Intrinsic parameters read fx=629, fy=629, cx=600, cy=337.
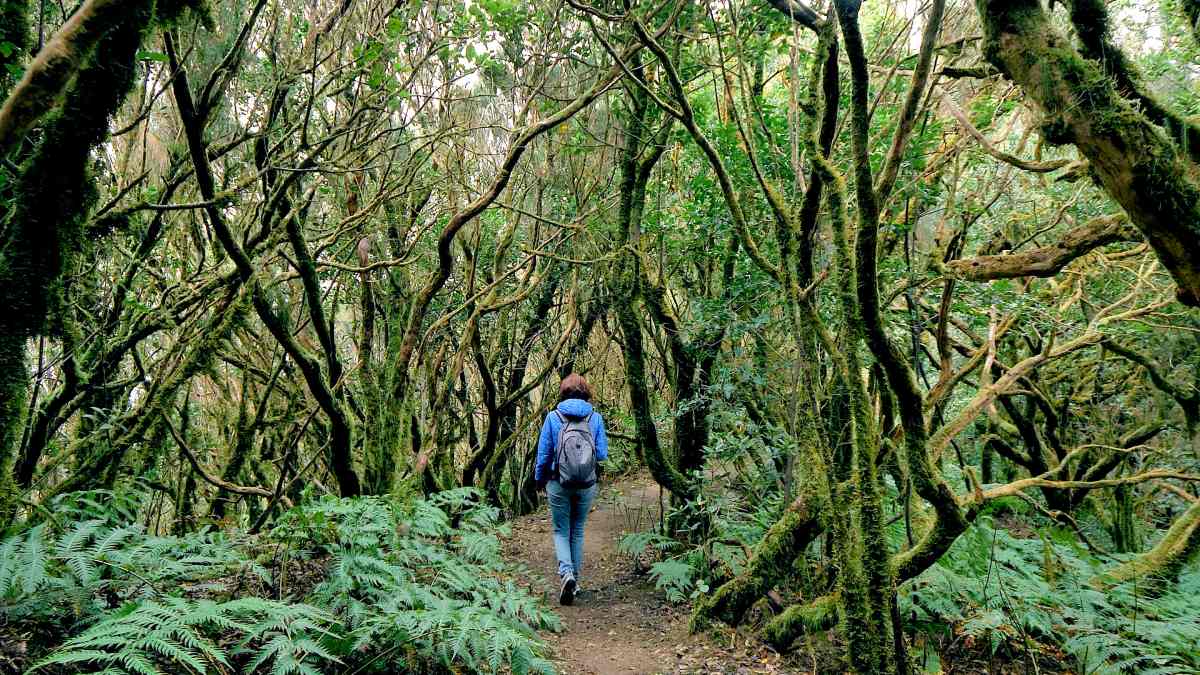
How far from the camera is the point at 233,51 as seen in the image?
4.13 m

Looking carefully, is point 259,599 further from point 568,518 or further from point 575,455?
point 568,518

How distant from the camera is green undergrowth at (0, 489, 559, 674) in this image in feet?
9.35

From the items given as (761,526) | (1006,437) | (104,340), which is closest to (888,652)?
(761,526)

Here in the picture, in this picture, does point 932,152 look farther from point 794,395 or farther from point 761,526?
point 761,526

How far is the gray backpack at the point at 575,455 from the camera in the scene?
6.30 m

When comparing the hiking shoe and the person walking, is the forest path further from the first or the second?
the person walking

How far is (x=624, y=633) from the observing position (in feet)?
19.6

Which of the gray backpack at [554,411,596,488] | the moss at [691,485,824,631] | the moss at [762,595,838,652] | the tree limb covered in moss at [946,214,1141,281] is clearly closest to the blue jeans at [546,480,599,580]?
the gray backpack at [554,411,596,488]

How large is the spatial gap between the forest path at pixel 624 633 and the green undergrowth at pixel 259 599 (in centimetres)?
52

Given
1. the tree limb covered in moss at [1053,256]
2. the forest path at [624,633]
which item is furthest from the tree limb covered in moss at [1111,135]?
the forest path at [624,633]

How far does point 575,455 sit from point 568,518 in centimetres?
75

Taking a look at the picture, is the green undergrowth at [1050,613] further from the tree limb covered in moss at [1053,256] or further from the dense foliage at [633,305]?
the tree limb covered in moss at [1053,256]

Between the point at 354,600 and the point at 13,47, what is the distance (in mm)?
3366

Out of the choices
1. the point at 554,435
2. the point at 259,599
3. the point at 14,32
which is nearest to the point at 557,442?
the point at 554,435
